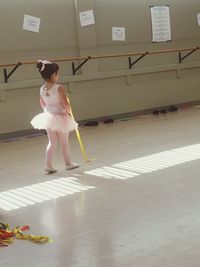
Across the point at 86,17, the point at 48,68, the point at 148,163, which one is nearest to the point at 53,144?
the point at 48,68

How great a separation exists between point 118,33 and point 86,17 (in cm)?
65

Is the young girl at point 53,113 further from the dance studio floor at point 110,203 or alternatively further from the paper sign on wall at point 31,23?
the paper sign on wall at point 31,23

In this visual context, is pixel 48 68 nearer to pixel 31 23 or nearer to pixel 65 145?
pixel 65 145

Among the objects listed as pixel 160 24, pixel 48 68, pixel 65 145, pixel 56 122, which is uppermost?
pixel 160 24

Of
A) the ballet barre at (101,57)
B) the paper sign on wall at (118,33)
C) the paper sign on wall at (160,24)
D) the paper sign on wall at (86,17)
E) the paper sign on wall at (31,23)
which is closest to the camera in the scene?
the ballet barre at (101,57)

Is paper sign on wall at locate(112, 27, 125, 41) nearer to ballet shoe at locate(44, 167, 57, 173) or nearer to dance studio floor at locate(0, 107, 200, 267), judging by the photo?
dance studio floor at locate(0, 107, 200, 267)

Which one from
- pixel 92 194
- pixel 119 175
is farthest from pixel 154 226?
pixel 119 175

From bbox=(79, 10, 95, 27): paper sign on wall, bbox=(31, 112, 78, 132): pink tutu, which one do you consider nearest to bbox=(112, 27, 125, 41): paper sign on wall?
bbox=(79, 10, 95, 27): paper sign on wall

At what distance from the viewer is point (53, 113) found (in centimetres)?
437

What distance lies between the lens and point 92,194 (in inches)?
136

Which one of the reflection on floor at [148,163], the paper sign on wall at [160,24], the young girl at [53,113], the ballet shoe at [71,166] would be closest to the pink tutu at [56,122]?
the young girl at [53,113]

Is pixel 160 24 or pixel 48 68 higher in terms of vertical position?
pixel 160 24

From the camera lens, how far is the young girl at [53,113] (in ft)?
14.0

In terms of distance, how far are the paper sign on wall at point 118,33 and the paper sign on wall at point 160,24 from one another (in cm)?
63
